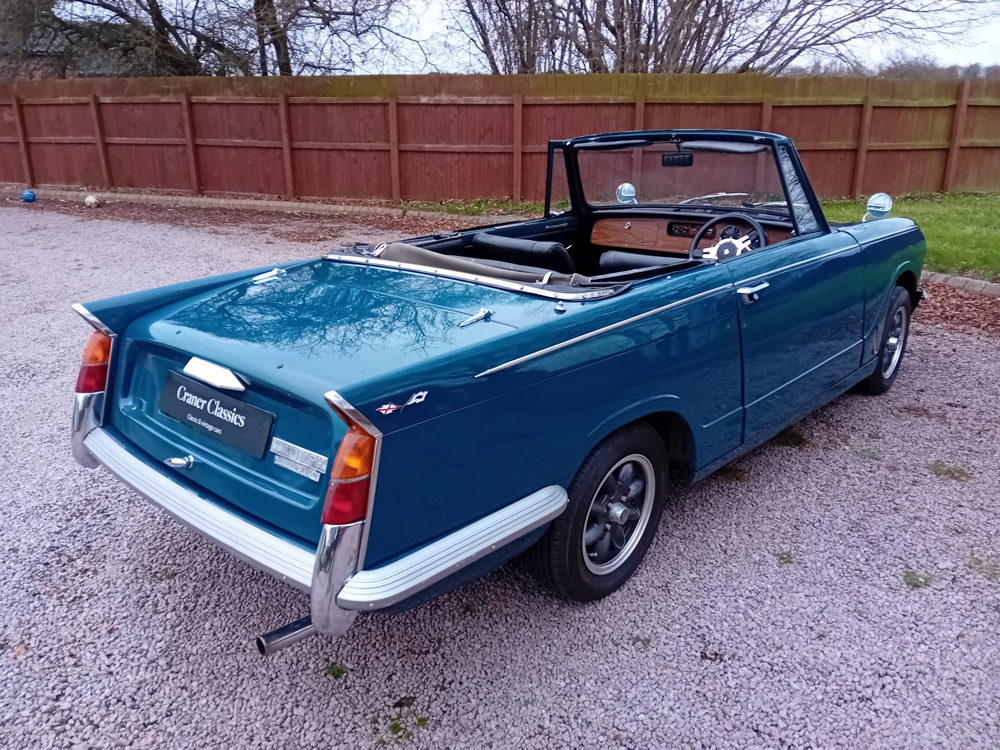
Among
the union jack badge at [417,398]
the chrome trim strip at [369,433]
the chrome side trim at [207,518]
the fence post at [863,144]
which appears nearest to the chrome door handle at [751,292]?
the union jack badge at [417,398]

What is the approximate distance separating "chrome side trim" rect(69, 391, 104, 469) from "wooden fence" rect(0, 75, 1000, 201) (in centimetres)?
1077

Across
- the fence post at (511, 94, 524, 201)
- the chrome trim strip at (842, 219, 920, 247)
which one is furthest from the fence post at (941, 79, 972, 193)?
the chrome trim strip at (842, 219, 920, 247)

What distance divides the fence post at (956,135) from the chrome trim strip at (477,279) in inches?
546

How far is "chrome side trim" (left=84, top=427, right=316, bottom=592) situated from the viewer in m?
2.09

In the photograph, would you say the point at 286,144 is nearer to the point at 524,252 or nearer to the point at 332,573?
the point at 524,252

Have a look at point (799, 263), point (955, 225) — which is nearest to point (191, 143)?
point (955, 225)

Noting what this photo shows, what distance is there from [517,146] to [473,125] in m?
0.89

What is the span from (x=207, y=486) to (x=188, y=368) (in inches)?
15.7

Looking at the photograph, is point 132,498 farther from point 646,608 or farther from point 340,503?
point 646,608

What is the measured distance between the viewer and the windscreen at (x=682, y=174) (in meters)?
→ 3.82

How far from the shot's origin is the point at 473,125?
1289cm

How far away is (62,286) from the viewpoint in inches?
314

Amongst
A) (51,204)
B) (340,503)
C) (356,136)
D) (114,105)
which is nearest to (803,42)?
(356,136)

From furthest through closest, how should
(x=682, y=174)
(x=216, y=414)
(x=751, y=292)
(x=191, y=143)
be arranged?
(x=191, y=143), (x=682, y=174), (x=751, y=292), (x=216, y=414)
